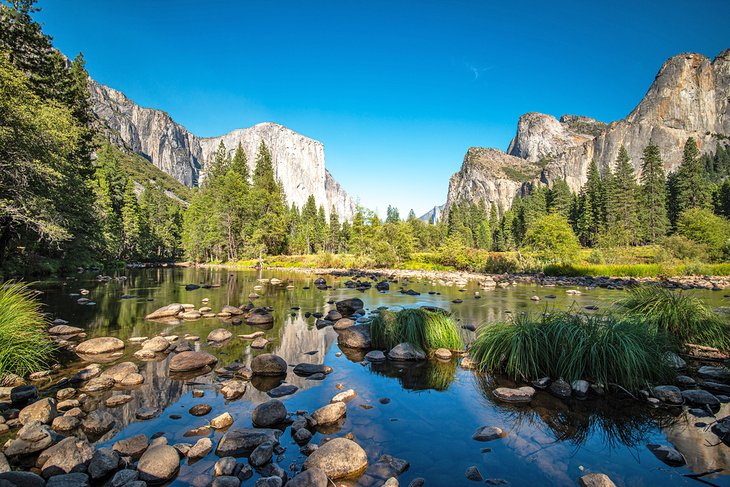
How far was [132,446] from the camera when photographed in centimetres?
526

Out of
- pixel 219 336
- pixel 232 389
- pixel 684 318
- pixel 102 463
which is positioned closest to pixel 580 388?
pixel 684 318

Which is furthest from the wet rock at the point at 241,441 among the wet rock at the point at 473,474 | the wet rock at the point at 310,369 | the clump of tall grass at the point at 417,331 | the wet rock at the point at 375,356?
the clump of tall grass at the point at 417,331

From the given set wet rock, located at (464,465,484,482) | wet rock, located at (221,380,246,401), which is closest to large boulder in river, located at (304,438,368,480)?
wet rock, located at (464,465,484,482)

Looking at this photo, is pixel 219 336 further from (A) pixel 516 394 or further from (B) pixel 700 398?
(B) pixel 700 398

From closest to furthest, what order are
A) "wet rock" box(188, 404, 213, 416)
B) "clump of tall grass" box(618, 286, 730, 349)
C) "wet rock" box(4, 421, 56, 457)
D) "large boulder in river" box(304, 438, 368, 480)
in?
1. "large boulder in river" box(304, 438, 368, 480)
2. "wet rock" box(4, 421, 56, 457)
3. "wet rock" box(188, 404, 213, 416)
4. "clump of tall grass" box(618, 286, 730, 349)

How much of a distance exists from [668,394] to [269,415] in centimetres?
752

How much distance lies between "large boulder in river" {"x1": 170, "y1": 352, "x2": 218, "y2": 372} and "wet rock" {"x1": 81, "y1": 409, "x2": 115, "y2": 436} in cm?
274

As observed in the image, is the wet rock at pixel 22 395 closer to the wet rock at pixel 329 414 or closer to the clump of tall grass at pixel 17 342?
the clump of tall grass at pixel 17 342

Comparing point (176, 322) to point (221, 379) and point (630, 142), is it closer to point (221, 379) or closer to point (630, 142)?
point (221, 379)

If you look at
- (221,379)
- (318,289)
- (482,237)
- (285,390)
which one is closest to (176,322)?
(221,379)

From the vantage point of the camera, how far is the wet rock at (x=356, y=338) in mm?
11273

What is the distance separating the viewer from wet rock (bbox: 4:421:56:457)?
16.2 ft

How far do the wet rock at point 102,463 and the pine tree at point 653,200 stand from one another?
85564 millimetres

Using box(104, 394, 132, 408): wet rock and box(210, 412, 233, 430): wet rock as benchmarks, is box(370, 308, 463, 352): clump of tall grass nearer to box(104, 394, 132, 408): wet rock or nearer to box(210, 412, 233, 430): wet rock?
box(210, 412, 233, 430): wet rock
